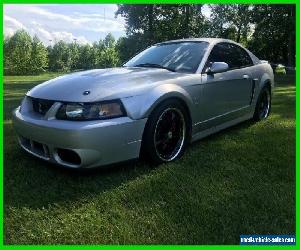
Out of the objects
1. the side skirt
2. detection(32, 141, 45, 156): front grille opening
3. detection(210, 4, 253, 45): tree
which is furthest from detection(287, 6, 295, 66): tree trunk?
detection(32, 141, 45, 156): front grille opening

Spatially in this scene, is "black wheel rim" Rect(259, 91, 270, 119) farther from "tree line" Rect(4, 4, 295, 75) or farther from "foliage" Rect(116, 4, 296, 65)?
"foliage" Rect(116, 4, 296, 65)

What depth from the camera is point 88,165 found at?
347 centimetres

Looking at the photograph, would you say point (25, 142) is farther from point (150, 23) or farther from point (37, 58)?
point (37, 58)

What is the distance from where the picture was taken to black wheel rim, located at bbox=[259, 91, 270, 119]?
621 cm

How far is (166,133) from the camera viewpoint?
404 centimetres

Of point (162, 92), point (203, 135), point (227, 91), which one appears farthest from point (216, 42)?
point (162, 92)

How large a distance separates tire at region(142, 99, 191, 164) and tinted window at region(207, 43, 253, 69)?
1.04 m

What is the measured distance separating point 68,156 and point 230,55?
3.02m

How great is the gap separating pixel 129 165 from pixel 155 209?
3.28 ft

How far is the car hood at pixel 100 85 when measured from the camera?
3547 millimetres

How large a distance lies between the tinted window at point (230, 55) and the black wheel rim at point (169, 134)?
42.2 inches

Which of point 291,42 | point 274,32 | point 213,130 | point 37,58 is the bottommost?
point 213,130

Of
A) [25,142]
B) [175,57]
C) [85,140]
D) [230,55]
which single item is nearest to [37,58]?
[230,55]

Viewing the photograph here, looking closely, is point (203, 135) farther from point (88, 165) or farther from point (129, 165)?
point (88, 165)
